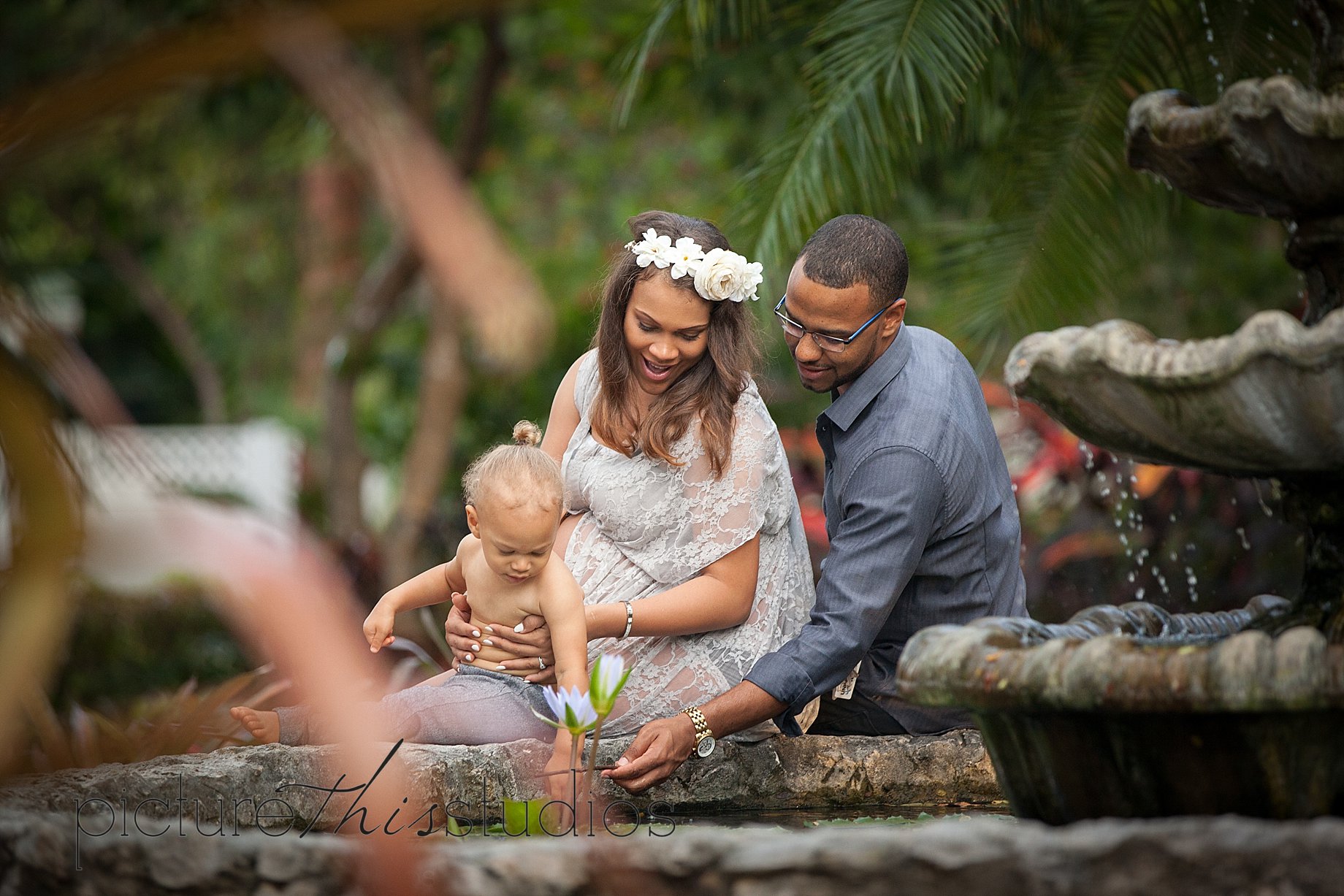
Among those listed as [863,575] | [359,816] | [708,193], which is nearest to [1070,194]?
[863,575]

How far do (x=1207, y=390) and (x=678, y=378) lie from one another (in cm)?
171

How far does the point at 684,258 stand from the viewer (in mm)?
3605

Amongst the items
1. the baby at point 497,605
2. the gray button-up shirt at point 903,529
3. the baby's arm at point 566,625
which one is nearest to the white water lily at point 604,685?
the baby at point 497,605

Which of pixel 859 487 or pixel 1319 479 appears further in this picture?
pixel 859 487

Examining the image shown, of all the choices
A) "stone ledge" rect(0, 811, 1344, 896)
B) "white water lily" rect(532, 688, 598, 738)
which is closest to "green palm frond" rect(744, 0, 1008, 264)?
"white water lily" rect(532, 688, 598, 738)

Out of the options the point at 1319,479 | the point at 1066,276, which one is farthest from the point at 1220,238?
the point at 1319,479

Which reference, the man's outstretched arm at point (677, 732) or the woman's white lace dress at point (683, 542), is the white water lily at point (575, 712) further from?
the woman's white lace dress at point (683, 542)

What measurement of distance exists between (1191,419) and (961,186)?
5765mm

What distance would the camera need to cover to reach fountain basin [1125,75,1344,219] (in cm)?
237

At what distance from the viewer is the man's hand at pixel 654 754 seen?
3.06m

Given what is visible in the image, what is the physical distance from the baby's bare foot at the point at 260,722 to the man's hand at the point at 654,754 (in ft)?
2.70

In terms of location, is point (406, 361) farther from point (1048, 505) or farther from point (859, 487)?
point (859, 487)

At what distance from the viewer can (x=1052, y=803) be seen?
248 centimetres

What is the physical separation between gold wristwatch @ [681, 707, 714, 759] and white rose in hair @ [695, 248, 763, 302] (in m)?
1.10
